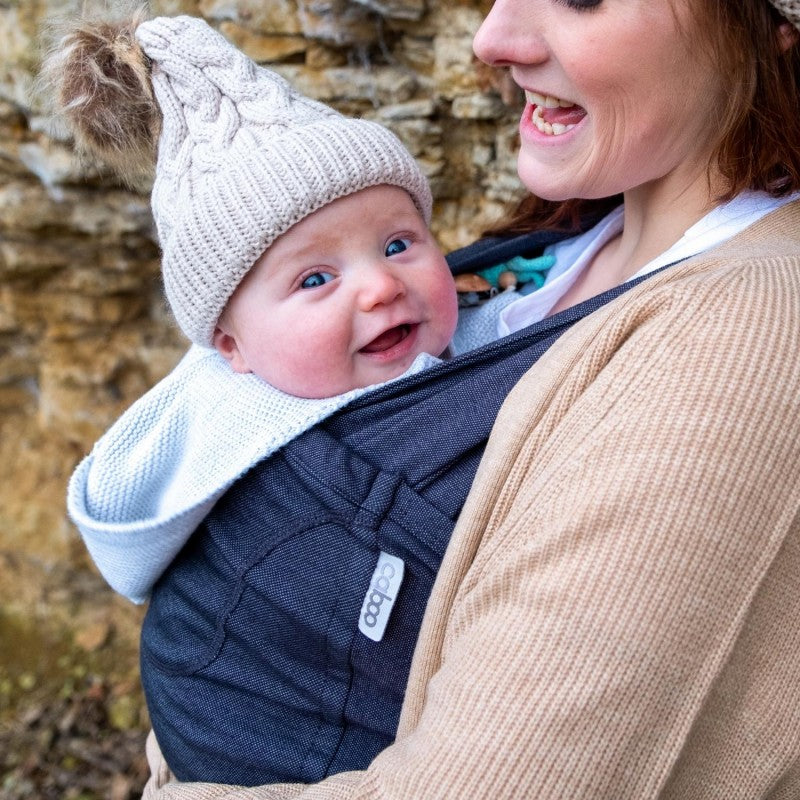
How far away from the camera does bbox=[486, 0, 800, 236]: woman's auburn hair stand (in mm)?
1315

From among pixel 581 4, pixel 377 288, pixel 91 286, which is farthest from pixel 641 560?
pixel 91 286

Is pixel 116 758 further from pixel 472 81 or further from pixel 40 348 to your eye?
pixel 472 81

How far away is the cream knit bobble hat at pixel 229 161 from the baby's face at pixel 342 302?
0.12 ft

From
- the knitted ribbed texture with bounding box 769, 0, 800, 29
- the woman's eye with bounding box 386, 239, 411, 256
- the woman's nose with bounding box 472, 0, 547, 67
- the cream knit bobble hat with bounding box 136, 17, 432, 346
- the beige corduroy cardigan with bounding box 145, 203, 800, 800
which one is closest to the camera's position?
the beige corduroy cardigan with bounding box 145, 203, 800, 800

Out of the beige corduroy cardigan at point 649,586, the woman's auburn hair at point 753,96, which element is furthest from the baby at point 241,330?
the woman's auburn hair at point 753,96

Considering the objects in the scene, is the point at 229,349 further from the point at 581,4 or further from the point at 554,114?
the point at 581,4

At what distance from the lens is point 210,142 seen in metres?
1.64

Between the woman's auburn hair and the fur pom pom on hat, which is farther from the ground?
the woman's auburn hair

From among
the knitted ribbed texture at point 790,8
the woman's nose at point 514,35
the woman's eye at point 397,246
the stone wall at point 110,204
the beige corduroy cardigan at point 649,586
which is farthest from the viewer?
the stone wall at point 110,204

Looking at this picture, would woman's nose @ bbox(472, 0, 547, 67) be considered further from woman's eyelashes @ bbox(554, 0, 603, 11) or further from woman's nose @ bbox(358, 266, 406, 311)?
woman's nose @ bbox(358, 266, 406, 311)

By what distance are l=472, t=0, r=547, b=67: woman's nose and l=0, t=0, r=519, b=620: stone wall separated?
1137 mm

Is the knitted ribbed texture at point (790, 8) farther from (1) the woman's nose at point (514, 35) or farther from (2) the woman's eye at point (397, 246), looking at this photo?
(2) the woman's eye at point (397, 246)

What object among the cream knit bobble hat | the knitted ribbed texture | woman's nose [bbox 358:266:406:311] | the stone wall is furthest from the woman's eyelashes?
the stone wall

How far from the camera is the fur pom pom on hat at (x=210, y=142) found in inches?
61.9
